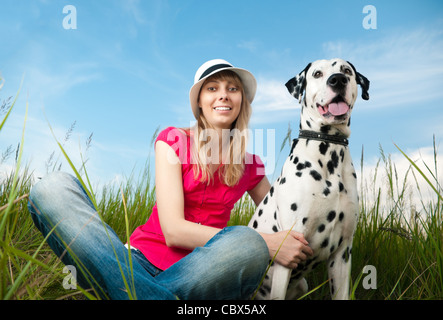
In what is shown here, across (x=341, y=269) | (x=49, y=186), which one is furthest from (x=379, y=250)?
(x=49, y=186)

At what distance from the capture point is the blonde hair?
3.14 meters

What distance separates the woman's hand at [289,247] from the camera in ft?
8.42

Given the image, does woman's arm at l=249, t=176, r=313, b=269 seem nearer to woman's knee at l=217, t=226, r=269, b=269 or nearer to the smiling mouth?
woman's knee at l=217, t=226, r=269, b=269

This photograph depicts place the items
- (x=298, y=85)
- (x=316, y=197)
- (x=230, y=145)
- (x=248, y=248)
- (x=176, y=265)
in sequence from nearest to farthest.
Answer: (x=248, y=248) → (x=176, y=265) → (x=316, y=197) → (x=298, y=85) → (x=230, y=145)

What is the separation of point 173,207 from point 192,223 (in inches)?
7.7

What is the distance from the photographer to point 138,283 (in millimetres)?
2365

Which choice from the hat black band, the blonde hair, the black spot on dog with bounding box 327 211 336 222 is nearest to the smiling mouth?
the black spot on dog with bounding box 327 211 336 222

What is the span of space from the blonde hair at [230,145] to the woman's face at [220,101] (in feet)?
0.17

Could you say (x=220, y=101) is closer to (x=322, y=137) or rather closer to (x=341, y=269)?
(x=322, y=137)

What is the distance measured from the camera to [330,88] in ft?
9.13

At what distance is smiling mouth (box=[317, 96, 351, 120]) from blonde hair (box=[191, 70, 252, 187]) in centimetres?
81
